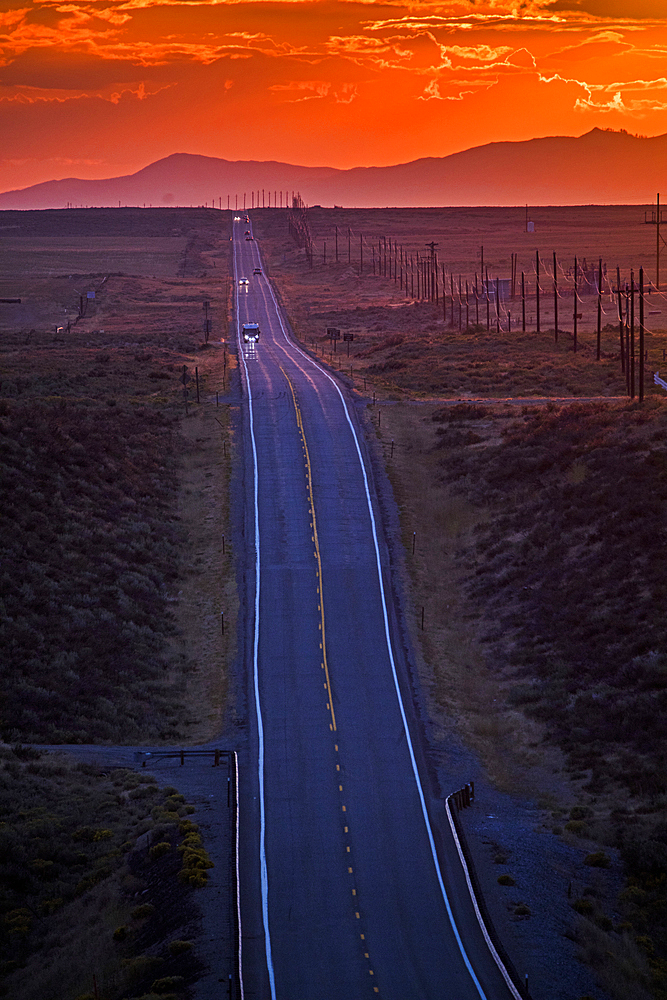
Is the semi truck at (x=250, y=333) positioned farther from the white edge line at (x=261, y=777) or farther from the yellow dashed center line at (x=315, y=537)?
the white edge line at (x=261, y=777)

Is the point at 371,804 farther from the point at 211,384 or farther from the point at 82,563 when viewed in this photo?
the point at 211,384

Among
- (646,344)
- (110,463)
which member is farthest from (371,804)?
(646,344)

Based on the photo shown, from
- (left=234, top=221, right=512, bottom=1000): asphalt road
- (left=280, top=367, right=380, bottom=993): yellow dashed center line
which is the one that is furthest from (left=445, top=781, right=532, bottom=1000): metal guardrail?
(left=280, top=367, right=380, bottom=993): yellow dashed center line

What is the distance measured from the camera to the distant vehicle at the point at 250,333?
105m

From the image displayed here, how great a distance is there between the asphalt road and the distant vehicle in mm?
47499

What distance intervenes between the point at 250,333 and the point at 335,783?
268 feet

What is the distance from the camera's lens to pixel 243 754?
32.2 metres

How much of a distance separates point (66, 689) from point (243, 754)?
22.0ft

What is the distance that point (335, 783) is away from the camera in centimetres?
3041

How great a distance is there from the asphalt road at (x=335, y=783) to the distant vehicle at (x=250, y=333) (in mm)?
47499

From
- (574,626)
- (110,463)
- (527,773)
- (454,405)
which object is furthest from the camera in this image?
(454,405)

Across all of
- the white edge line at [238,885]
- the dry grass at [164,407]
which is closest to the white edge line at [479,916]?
the white edge line at [238,885]

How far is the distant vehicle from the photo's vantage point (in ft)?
345

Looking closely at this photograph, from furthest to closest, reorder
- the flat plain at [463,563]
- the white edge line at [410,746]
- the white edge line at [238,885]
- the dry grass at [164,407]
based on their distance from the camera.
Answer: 1. the dry grass at [164,407]
2. the flat plain at [463,563]
3. the white edge line at [410,746]
4. the white edge line at [238,885]
